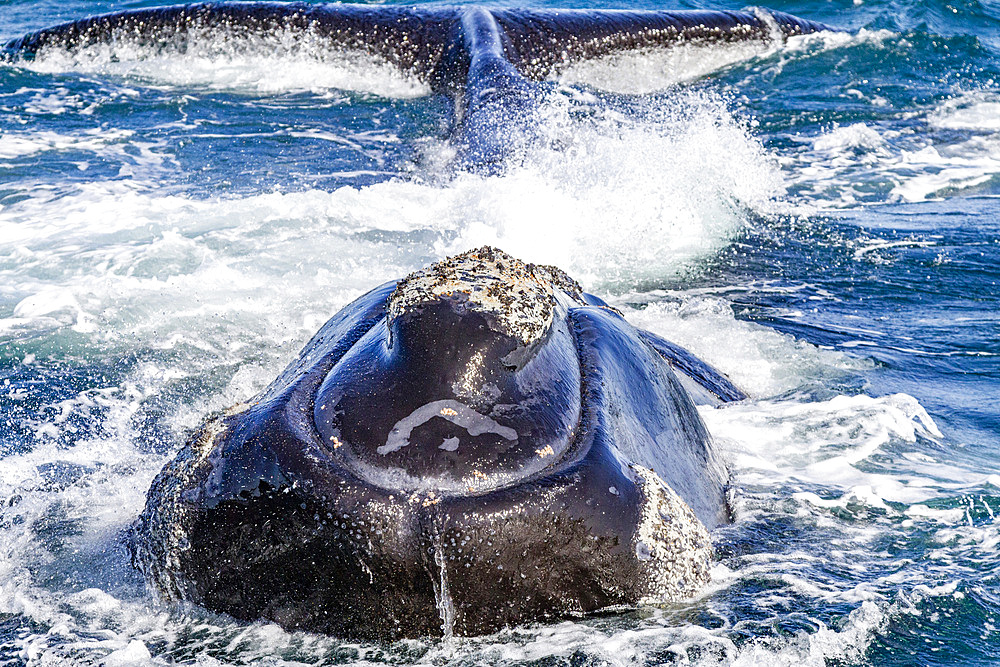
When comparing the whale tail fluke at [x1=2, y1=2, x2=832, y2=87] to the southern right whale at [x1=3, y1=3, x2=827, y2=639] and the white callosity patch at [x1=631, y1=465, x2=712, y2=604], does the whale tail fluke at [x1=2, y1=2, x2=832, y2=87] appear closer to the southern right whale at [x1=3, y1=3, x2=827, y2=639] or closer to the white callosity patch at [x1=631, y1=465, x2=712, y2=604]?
the southern right whale at [x1=3, y1=3, x2=827, y2=639]

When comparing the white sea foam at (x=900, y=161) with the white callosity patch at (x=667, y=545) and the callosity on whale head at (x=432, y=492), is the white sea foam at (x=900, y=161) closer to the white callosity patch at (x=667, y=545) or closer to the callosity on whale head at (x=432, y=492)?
the white callosity patch at (x=667, y=545)

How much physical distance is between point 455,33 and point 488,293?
1091 centimetres

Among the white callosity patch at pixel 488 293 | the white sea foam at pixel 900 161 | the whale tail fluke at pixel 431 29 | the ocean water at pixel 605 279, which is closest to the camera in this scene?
the white callosity patch at pixel 488 293

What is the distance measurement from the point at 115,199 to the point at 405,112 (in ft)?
13.4

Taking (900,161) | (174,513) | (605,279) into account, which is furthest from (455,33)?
(174,513)

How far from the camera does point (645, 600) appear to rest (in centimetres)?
354

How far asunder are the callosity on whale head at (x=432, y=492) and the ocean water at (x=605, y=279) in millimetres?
144

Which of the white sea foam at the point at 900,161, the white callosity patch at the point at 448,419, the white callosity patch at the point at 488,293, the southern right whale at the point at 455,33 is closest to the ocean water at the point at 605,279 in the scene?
the white sea foam at the point at 900,161

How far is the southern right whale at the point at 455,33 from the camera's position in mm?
13242

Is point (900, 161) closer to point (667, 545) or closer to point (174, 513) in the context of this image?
point (667, 545)

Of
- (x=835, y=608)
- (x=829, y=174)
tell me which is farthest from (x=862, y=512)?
(x=829, y=174)

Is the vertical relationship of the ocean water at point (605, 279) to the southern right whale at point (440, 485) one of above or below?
below

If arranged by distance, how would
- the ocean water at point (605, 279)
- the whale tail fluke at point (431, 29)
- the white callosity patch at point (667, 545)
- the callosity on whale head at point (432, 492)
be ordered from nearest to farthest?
the callosity on whale head at point (432, 492)
the white callosity patch at point (667, 545)
the ocean water at point (605, 279)
the whale tail fluke at point (431, 29)

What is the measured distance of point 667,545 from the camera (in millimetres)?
3580
